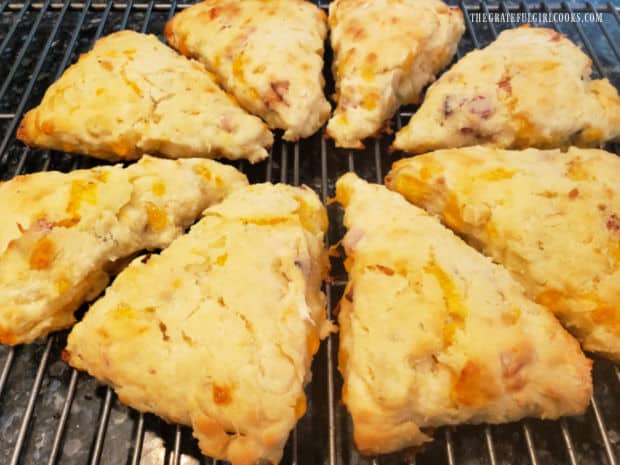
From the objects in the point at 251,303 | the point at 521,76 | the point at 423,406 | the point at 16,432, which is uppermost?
the point at 521,76

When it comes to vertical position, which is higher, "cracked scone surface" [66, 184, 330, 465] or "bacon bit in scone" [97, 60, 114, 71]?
"bacon bit in scone" [97, 60, 114, 71]

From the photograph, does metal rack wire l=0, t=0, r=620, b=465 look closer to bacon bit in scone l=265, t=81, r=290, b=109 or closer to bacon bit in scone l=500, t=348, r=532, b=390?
bacon bit in scone l=500, t=348, r=532, b=390

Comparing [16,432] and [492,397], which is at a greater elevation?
[492,397]

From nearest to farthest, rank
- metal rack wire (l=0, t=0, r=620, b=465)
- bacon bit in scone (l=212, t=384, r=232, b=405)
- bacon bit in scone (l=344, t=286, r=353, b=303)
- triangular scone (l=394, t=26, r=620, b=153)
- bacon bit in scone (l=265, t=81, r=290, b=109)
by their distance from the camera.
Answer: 1. bacon bit in scone (l=212, t=384, r=232, b=405)
2. metal rack wire (l=0, t=0, r=620, b=465)
3. bacon bit in scone (l=344, t=286, r=353, b=303)
4. triangular scone (l=394, t=26, r=620, b=153)
5. bacon bit in scone (l=265, t=81, r=290, b=109)

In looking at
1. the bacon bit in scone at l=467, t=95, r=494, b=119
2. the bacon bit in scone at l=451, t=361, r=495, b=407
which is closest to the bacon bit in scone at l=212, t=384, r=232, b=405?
the bacon bit in scone at l=451, t=361, r=495, b=407

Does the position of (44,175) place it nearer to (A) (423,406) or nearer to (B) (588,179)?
(A) (423,406)

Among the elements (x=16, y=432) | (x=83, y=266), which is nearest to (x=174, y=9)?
(x=83, y=266)
